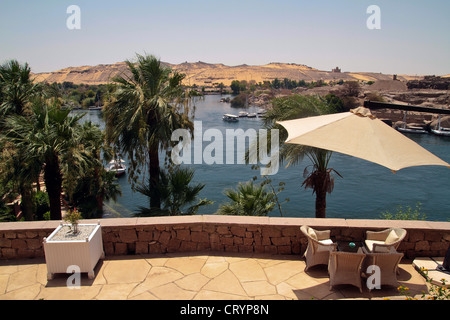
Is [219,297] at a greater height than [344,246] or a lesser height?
lesser

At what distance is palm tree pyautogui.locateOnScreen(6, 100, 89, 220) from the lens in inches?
329

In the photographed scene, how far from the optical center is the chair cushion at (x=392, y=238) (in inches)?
205

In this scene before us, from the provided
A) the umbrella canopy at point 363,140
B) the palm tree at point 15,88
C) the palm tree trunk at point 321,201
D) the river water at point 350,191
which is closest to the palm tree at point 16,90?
the palm tree at point 15,88

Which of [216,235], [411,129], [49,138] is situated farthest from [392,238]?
[411,129]

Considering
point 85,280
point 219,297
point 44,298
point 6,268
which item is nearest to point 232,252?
point 219,297

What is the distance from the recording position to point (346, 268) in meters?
4.72

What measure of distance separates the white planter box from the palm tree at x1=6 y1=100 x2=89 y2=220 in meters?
3.83

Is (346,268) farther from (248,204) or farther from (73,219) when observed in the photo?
(248,204)

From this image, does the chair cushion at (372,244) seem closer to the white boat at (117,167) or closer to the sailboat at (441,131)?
the white boat at (117,167)

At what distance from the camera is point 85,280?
5.00 m

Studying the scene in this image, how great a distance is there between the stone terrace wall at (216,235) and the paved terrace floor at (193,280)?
0.49 ft
